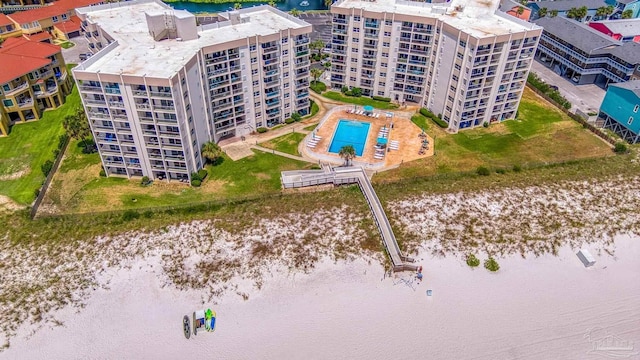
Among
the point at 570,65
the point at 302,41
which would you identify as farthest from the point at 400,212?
the point at 570,65

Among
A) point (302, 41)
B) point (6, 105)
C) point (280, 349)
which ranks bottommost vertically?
point (280, 349)

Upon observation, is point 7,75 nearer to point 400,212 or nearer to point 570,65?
point 400,212

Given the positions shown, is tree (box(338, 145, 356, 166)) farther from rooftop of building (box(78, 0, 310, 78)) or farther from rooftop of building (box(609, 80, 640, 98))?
rooftop of building (box(609, 80, 640, 98))

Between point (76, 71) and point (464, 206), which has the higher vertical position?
point (76, 71)

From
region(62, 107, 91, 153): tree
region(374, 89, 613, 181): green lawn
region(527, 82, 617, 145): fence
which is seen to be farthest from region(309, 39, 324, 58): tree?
region(62, 107, 91, 153): tree

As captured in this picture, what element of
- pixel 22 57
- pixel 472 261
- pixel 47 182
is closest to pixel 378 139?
pixel 472 261

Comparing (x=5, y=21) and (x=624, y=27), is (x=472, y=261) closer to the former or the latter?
(x=624, y=27)

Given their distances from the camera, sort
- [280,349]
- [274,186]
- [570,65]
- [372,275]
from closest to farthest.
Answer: [280,349], [372,275], [274,186], [570,65]
